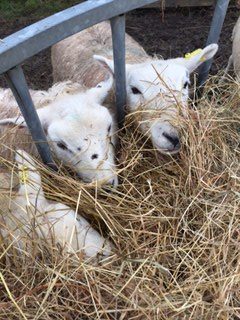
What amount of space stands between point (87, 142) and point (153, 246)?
0.63 meters

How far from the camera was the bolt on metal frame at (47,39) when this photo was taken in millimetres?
2053

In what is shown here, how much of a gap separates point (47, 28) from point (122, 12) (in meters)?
0.45

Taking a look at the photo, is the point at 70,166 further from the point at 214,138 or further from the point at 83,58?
the point at 83,58

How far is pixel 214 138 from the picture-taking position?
2.88m

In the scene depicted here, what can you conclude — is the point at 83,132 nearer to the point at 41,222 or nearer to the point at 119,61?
the point at 119,61

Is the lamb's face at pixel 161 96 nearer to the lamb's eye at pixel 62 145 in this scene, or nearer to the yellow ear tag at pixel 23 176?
the lamb's eye at pixel 62 145

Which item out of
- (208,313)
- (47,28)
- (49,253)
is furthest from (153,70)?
(208,313)

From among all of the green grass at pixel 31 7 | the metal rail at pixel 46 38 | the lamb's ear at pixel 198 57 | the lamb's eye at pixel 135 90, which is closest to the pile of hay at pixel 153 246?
the lamb's eye at pixel 135 90

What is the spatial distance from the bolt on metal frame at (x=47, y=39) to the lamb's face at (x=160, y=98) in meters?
0.20

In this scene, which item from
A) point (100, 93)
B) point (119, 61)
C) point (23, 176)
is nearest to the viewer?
point (23, 176)

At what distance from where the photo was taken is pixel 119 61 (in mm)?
2590

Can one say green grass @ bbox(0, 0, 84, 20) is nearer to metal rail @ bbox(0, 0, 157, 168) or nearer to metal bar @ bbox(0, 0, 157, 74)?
metal rail @ bbox(0, 0, 157, 168)

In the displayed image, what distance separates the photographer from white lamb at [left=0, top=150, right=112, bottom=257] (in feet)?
7.77

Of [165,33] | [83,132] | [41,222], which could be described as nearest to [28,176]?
[41,222]
